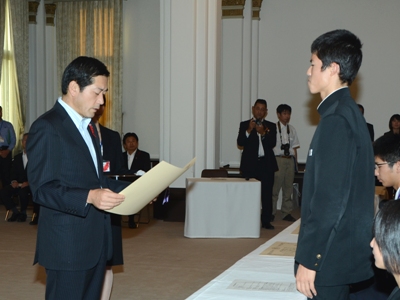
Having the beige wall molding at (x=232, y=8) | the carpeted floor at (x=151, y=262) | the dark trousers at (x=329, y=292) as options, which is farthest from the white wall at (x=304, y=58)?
the dark trousers at (x=329, y=292)

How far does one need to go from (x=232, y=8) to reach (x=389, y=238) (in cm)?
1018

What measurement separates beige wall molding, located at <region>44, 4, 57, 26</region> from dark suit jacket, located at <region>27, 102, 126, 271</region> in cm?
1068

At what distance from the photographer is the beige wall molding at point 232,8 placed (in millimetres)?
11391

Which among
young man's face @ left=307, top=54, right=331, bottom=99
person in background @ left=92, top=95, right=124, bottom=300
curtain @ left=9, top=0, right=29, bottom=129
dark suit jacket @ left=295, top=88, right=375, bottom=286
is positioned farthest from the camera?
curtain @ left=9, top=0, right=29, bottom=129

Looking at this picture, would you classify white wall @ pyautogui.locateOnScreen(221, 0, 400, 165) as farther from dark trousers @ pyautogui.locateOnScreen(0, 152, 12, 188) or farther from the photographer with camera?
dark trousers @ pyautogui.locateOnScreen(0, 152, 12, 188)

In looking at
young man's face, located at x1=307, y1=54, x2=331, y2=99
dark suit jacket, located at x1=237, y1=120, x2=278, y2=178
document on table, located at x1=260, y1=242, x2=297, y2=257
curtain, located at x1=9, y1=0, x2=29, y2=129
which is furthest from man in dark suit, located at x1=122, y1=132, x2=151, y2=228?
young man's face, located at x1=307, y1=54, x2=331, y2=99

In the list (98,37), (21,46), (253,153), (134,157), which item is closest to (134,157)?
(134,157)

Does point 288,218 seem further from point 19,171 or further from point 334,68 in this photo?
point 334,68

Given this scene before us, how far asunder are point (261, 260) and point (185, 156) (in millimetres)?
5725

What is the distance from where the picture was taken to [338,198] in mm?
2148

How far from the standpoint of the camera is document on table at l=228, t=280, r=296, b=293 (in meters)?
2.70

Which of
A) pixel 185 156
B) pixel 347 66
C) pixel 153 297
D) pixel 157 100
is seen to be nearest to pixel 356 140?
pixel 347 66

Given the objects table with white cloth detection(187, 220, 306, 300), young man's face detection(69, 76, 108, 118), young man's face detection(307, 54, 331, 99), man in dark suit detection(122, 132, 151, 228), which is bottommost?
man in dark suit detection(122, 132, 151, 228)

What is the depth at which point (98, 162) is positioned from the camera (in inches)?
112
